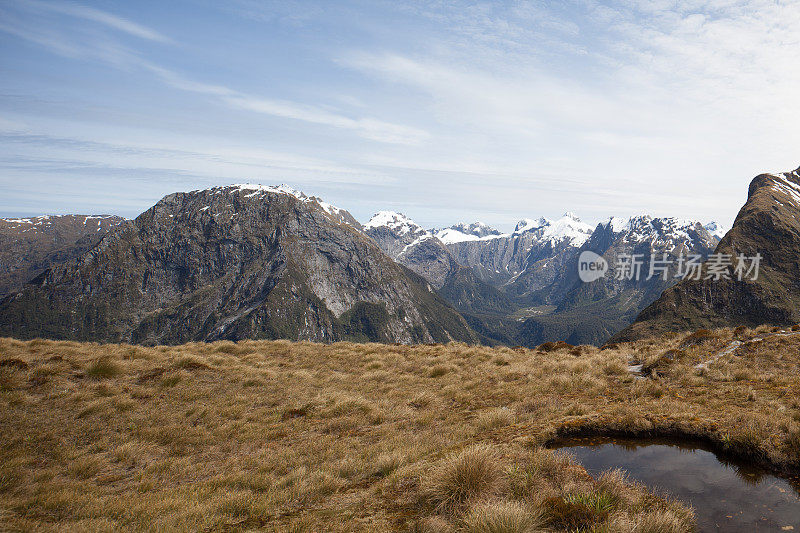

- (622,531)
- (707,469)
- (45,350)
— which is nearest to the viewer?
(622,531)

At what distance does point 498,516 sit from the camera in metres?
5.54

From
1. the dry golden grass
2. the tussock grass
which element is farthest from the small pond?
the tussock grass

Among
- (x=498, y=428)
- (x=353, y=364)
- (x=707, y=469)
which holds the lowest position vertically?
(x=353, y=364)

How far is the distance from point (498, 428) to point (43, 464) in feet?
45.9

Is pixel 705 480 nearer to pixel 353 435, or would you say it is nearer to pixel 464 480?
pixel 464 480

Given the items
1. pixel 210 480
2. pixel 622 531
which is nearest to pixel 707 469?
pixel 622 531

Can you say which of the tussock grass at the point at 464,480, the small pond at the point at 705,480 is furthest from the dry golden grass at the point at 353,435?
the small pond at the point at 705,480

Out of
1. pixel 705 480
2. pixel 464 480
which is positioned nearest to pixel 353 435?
pixel 464 480

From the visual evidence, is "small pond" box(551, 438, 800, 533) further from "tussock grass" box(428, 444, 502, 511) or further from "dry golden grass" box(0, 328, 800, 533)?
"tussock grass" box(428, 444, 502, 511)

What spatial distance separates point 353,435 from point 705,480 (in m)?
9.72

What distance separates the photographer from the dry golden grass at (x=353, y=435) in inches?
271

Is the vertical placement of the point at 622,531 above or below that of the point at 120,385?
above

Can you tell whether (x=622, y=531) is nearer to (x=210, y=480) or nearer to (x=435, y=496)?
(x=435, y=496)

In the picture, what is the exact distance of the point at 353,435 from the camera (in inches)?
502
